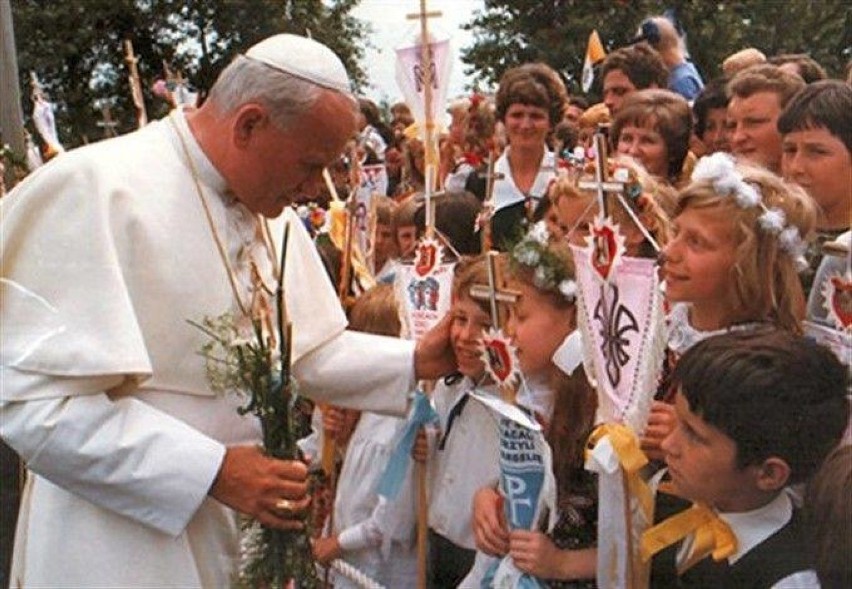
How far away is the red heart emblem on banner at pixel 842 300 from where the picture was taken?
2463 mm

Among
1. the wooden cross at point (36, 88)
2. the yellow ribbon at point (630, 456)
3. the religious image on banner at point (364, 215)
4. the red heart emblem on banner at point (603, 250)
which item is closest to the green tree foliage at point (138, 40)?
the wooden cross at point (36, 88)

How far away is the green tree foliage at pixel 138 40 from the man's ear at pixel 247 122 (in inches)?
55.9

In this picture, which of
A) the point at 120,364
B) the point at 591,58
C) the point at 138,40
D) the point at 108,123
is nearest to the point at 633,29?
the point at 591,58

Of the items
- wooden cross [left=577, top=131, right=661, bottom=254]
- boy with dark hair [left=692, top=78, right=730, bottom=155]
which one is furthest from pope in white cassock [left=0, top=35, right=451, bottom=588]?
boy with dark hair [left=692, top=78, right=730, bottom=155]

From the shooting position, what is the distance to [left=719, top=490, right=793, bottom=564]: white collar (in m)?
2.37

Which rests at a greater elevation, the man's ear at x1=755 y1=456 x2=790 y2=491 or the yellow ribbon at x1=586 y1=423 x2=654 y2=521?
the man's ear at x1=755 y1=456 x2=790 y2=491

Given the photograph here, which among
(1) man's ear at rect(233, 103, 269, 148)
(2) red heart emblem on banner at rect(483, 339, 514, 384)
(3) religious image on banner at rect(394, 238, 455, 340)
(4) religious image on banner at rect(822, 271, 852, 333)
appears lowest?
(3) religious image on banner at rect(394, 238, 455, 340)

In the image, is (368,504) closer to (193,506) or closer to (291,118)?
(193,506)

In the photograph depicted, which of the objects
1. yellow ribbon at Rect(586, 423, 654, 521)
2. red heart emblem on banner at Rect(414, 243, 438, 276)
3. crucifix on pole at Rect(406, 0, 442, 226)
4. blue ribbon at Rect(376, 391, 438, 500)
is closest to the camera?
yellow ribbon at Rect(586, 423, 654, 521)

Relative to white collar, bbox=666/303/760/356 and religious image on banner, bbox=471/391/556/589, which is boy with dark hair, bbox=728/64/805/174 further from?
religious image on banner, bbox=471/391/556/589

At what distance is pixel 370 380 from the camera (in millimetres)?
3277

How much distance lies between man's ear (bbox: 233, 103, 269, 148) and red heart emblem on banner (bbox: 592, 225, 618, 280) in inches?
30.2

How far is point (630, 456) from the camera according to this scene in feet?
8.45

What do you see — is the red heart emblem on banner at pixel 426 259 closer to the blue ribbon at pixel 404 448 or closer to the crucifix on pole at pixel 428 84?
the crucifix on pole at pixel 428 84
